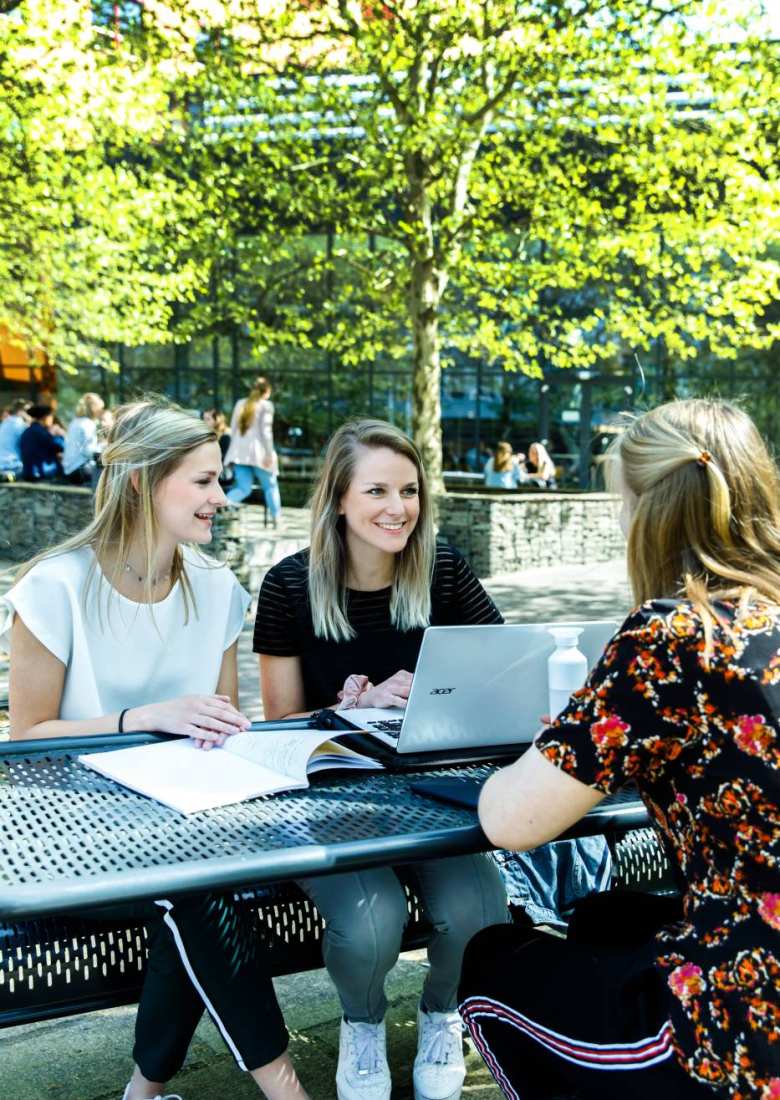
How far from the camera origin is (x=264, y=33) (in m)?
12.0

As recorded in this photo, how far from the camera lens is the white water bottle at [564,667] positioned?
2.19 m

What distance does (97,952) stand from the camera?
6.79ft

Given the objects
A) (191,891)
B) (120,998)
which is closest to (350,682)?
(120,998)

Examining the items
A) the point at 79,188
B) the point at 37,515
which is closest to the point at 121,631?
the point at 37,515

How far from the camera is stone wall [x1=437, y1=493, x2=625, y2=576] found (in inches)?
480

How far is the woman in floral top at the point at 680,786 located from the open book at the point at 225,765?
1.48 ft

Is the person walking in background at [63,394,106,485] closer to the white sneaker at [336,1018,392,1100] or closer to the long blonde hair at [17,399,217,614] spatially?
the long blonde hair at [17,399,217,614]

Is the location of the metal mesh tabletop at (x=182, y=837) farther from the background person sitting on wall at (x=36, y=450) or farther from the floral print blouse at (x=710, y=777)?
the background person sitting on wall at (x=36, y=450)

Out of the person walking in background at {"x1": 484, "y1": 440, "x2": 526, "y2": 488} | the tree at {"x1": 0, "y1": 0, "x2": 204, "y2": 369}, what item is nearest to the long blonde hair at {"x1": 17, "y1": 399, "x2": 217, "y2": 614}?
the tree at {"x1": 0, "y1": 0, "x2": 204, "y2": 369}

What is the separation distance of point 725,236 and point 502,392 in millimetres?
13038

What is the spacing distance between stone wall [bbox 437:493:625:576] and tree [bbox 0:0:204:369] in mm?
4960

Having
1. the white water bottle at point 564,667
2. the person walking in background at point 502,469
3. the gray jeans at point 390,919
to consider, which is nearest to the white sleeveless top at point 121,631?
the gray jeans at point 390,919

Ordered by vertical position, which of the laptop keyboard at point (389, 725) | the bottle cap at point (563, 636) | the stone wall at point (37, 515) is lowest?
the stone wall at point (37, 515)

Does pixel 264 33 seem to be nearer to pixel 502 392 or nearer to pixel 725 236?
pixel 725 236
